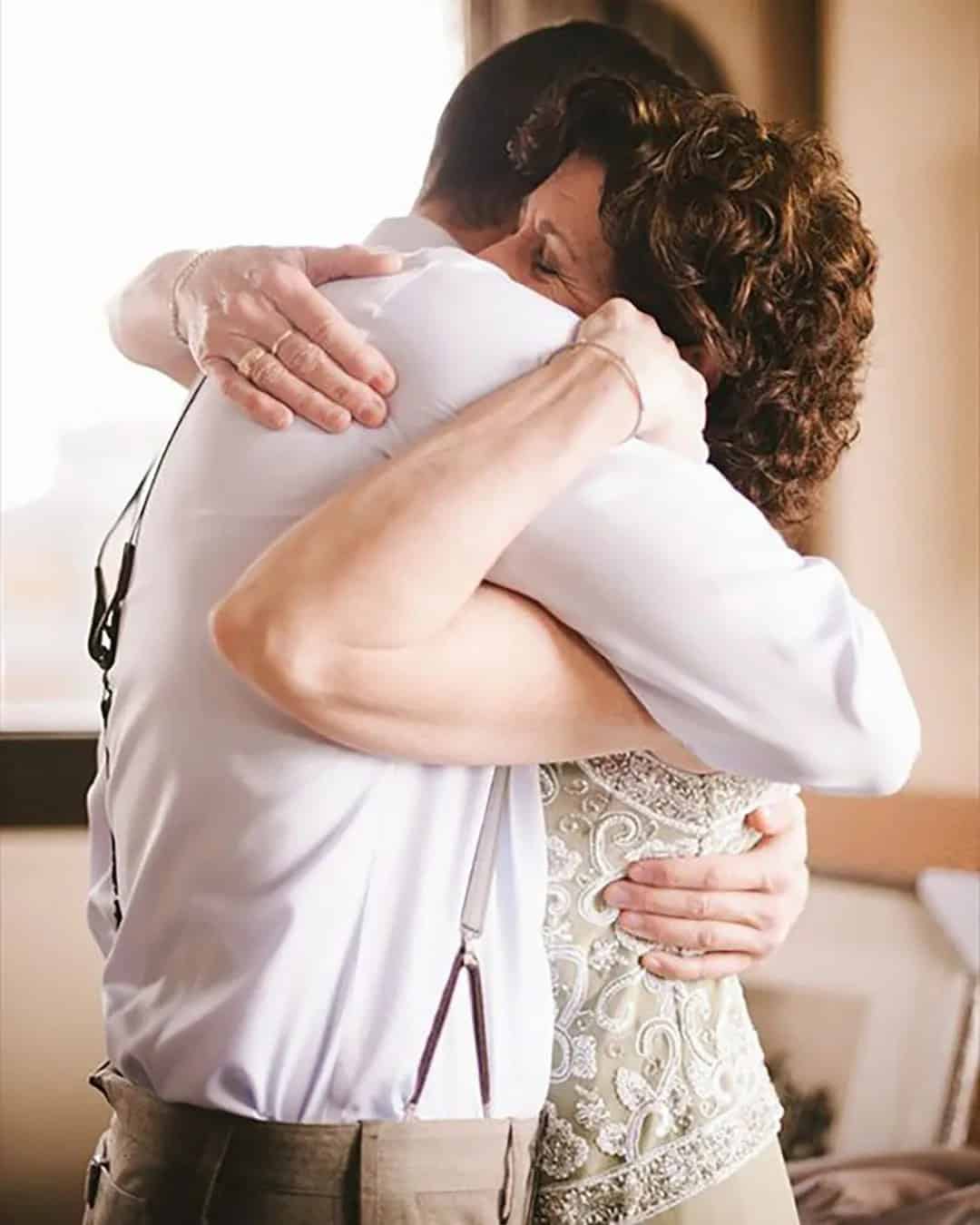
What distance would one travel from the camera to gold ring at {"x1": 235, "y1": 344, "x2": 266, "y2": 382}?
100 cm

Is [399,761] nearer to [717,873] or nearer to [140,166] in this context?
[717,873]

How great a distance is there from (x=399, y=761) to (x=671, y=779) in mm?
219

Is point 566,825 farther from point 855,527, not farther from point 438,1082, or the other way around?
point 855,527

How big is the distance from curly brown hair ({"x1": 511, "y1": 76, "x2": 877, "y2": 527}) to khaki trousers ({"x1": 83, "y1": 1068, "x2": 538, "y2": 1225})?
54 centimetres

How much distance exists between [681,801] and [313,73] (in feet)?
4.48

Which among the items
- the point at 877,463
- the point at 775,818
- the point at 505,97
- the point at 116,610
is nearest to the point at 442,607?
the point at 116,610

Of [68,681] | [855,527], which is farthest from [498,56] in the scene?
[68,681]

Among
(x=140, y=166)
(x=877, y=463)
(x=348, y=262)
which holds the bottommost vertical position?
(x=877, y=463)

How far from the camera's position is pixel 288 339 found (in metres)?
1.00

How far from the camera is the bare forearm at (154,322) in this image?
50.9 inches

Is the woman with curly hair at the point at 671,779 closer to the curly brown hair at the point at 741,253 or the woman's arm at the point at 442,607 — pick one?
the curly brown hair at the point at 741,253

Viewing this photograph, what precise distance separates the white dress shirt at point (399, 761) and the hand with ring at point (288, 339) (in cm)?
1

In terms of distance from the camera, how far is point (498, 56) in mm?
1926

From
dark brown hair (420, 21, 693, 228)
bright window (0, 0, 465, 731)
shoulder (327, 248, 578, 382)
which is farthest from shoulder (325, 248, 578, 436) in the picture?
bright window (0, 0, 465, 731)
